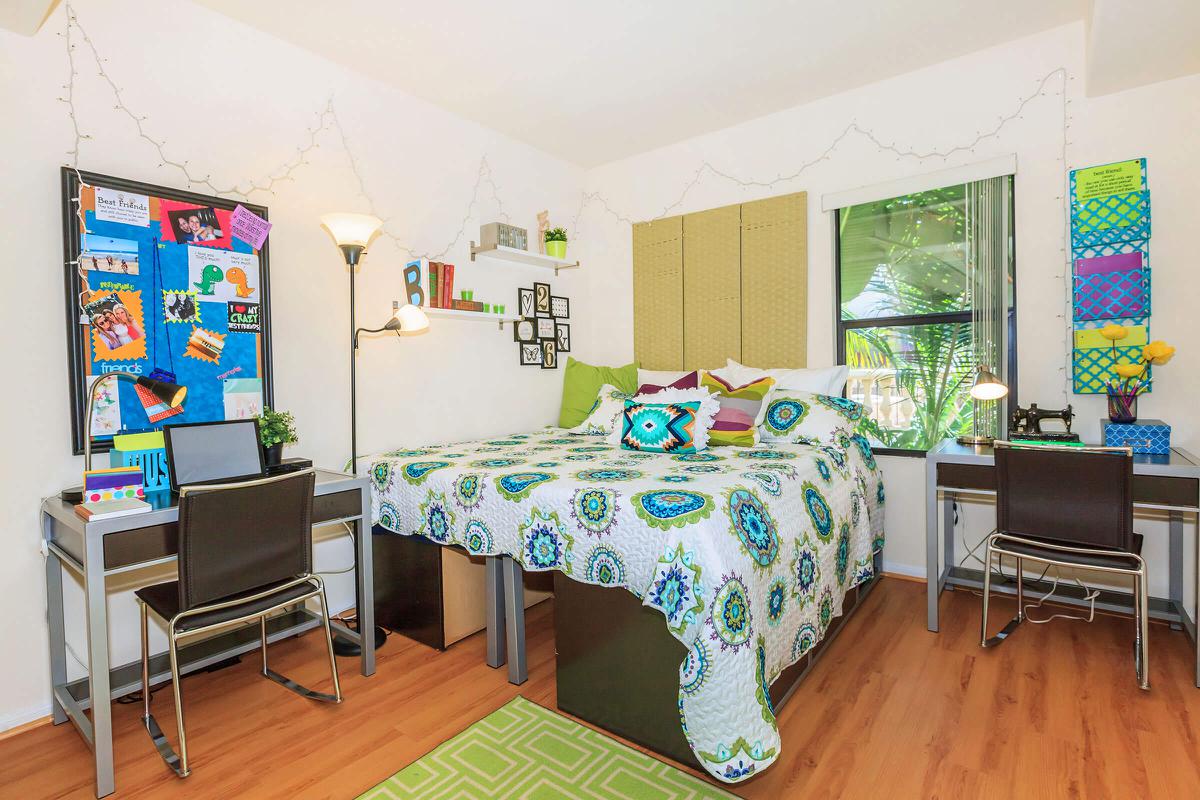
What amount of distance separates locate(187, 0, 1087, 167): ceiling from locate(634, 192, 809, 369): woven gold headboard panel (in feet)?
2.08

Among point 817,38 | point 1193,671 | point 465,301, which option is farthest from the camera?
point 465,301

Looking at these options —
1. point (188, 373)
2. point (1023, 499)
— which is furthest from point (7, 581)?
point (1023, 499)

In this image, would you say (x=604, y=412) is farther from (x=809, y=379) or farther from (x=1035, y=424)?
(x=1035, y=424)

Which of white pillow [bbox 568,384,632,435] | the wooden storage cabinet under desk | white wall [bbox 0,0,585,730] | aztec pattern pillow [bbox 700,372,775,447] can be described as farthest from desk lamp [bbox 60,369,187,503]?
aztec pattern pillow [bbox 700,372,775,447]

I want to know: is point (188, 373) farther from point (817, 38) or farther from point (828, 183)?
point (828, 183)

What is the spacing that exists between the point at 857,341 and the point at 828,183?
2.95 ft

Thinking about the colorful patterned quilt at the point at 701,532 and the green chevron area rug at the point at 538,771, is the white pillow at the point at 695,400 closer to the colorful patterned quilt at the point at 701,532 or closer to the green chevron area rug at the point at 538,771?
the colorful patterned quilt at the point at 701,532

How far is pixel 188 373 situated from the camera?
94.7 inches

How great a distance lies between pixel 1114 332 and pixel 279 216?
366cm

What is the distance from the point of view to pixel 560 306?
166 inches

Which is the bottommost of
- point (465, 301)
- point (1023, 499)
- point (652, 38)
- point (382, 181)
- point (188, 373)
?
point (1023, 499)

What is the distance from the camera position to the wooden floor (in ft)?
5.70

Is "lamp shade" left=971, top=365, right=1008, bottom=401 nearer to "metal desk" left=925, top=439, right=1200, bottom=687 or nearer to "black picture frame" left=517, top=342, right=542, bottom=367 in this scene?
"metal desk" left=925, top=439, right=1200, bottom=687

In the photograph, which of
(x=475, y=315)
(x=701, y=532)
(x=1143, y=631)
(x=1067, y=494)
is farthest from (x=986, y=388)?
(x=475, y=315)
